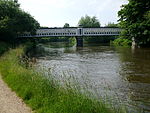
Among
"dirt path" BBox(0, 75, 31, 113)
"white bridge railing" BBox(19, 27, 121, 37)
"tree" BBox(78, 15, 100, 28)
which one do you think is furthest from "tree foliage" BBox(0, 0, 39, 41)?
"tree" BBox(78, 15, 100, 28)

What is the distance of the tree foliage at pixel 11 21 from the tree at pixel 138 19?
21184 millimetres

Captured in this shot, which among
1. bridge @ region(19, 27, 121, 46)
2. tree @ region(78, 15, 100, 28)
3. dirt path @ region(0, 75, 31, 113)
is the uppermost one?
tree @ region(78, 15, 100, 28)

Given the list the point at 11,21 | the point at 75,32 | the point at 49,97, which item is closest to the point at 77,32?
the point at 75,32

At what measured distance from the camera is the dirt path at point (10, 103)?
10590 millimetres

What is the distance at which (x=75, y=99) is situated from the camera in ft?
34.4

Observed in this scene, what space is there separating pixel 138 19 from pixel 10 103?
52.8 meters

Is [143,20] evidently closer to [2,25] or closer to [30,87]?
[2,25]

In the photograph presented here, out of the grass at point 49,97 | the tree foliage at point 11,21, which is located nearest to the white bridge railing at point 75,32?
the tree foliage at point 11,21

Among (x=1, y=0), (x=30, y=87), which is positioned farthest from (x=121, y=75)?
(x=1, y=0)

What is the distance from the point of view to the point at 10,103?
38.0ft

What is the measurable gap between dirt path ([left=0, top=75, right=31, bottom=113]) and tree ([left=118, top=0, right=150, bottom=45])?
152 ft

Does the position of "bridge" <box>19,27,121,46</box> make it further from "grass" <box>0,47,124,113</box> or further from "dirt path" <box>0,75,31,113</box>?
"dirt path" <box>0,75,31,113</box>

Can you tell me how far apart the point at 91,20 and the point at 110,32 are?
46.4 m

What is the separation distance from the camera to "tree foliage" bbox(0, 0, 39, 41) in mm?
52463
